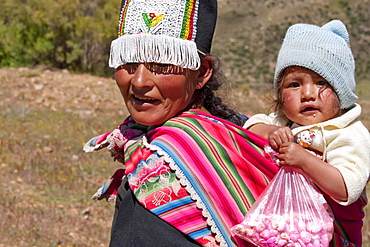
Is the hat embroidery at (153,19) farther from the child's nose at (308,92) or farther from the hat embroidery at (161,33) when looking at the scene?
the child's nose at (308,92)

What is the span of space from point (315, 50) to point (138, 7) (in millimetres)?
689

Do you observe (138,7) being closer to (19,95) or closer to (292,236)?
(292,236)

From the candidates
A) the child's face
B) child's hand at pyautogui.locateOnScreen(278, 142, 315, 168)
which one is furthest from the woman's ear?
child's hand at pyautogui.locateOnScreen(278, 142, 315, 168)

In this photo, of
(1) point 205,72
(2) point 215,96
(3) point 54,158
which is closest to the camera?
(1) point 205,72

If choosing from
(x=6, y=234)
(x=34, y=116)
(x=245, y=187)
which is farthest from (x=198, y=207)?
(x=34, y=116)

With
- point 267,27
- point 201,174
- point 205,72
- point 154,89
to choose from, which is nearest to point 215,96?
point 205,72

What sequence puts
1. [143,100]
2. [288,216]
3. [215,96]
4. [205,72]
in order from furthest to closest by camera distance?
1. [215,96]
2. [205,72]
3. [143,100]
4. [288,216]

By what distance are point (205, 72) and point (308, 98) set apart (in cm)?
46

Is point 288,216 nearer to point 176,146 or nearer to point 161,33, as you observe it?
point 176,146

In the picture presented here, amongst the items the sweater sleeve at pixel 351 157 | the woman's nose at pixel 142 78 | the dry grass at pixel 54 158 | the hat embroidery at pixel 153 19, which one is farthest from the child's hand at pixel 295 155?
the dry grass at pixel 54 158

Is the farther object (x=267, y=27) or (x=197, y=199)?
(x=267, y=27)

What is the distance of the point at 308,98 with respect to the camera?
219 cm

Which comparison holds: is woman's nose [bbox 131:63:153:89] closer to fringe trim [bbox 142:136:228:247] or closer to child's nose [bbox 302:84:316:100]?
fringe trim [bbox 142:136:228:247]

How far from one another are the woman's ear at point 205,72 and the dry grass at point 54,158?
0.59m
